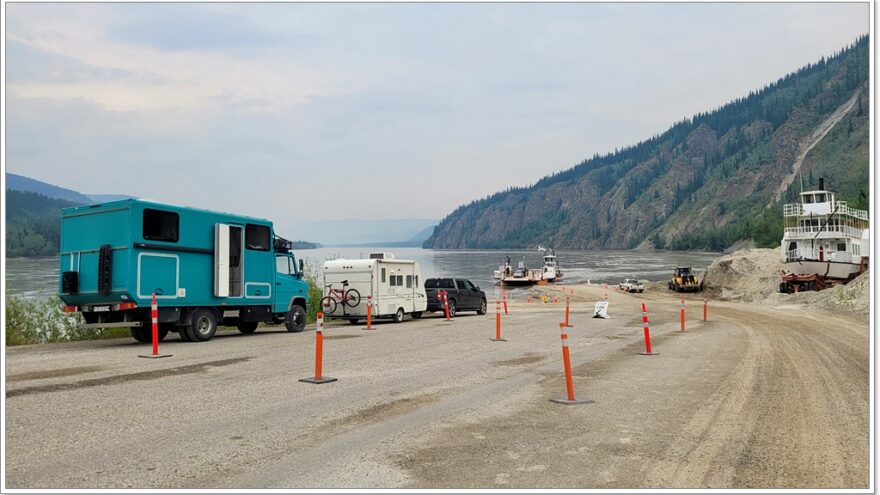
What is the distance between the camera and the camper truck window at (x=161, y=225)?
53.4ft

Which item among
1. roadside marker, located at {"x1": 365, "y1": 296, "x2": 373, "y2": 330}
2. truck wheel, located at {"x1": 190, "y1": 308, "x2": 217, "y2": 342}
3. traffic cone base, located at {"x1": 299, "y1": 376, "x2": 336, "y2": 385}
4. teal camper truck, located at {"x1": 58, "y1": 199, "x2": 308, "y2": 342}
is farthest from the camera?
roadside marker, located at {"x1": 365, "y1": 296, "x2": 373, "y2": 330}

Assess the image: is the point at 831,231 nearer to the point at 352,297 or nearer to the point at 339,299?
the point at 352,297

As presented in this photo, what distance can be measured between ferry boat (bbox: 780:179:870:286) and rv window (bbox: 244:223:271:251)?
41937 mm

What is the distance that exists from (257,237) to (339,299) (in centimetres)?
706

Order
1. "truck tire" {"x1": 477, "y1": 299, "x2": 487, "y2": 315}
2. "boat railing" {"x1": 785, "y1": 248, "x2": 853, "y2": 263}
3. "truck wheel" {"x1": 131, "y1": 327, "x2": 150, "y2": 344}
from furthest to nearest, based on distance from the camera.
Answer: "boat railing" {"x1": 785, "y1": 248, "x2": 853, "y2": 263} → "truck tire" {"x1": 477, "y1": 299, "x2": 487, "y2": 315} → "truck wheel" {"x1": 131, "y1": 327, "x2": 150, "y2": 344}

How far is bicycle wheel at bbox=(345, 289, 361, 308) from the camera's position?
84.8ft

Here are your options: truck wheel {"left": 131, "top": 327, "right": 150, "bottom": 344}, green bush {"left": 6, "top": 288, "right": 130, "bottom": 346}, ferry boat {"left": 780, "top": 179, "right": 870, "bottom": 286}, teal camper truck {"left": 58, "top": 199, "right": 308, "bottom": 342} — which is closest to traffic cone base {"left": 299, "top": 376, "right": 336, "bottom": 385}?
teal camper truck {"left": 58, "top": 199, "right": 308, "bottom": 342}

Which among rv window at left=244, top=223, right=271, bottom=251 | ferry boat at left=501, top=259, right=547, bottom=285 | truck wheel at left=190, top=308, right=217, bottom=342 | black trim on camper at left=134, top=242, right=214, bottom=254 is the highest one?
rv window at left=244, top=223, right=271, bottom=251

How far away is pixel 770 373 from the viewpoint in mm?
12836

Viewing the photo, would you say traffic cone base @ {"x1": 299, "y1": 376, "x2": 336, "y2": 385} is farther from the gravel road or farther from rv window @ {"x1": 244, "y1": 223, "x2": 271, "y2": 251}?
rv window @ {"x1": 244, "y1": 223, "x2": 271, "y2": 251}

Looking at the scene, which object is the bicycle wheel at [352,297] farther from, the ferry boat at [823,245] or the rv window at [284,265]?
the ferry boat at [823,245]

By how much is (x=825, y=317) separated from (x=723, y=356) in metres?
17.4

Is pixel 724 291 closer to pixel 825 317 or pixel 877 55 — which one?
pixel 825 317

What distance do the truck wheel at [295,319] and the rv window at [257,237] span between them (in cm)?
241
